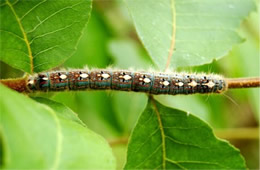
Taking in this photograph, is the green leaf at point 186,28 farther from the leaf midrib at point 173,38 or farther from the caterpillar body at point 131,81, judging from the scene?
the caterpillar body at point 131,81

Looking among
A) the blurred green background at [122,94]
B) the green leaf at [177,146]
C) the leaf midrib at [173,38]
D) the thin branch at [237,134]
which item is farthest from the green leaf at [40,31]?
the thin branch at [237,134]

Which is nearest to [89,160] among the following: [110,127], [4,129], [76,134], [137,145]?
[76,134]

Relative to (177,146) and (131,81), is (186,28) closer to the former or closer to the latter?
(131,81)

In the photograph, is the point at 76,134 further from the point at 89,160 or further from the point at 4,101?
the point at 4,101

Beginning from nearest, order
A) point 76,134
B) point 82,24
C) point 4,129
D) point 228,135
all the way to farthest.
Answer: point 4,129 → point 76,134 → point 82,24 → point 228,135

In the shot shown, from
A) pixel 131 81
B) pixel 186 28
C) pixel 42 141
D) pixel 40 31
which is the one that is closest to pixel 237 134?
pixel 186 28

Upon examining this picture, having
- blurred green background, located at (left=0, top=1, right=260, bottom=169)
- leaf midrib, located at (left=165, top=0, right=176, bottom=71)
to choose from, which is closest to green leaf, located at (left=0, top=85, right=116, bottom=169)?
leaf midrib, located at (left=165, top=0, right=176, bottom=71)
